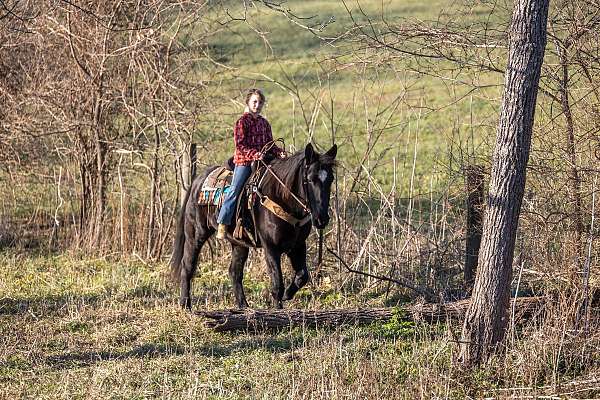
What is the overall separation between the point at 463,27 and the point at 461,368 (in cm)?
390

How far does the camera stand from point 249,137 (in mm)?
10688

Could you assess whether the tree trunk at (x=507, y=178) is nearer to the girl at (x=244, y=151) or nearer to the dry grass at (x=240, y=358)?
the dry grass at (x=240, y=358)

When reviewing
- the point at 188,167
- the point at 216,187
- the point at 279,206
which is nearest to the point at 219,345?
the point at 279,206

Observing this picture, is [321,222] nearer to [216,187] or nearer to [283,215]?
[283,215]

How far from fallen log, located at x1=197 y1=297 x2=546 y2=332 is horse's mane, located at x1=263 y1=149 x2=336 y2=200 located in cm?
149

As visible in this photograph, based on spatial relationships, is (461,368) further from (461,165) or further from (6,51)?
(6,51)

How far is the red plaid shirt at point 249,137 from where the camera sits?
1057 centimetres

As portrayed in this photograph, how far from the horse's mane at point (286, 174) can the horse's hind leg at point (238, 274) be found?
3.77ft

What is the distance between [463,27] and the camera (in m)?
9.53

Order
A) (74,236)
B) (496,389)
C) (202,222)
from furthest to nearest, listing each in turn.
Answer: (74,236), (202,222), (496,389)

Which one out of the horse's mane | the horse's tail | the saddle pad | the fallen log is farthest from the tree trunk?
the horse's tail

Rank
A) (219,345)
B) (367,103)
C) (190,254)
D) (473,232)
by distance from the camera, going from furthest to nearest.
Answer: (367,103) → (190,254) → (473,232) → (219,345)

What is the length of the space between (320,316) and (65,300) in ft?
11.6

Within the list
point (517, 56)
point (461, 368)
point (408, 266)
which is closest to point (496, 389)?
point (461, 368)
